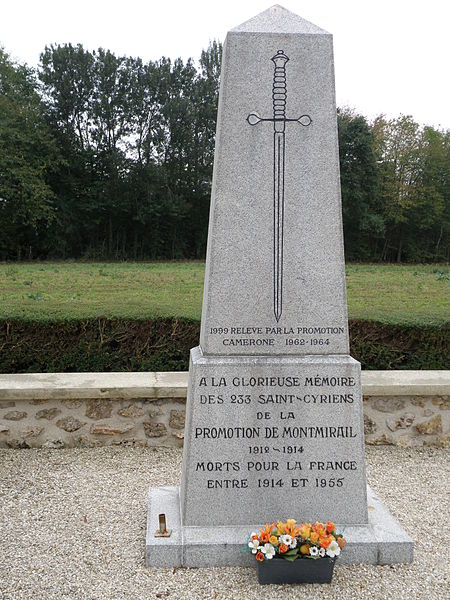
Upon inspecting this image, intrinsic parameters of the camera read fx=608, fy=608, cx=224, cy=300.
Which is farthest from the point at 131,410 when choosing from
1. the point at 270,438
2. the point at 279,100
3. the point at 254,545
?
the point at 279,100

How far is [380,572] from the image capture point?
3.77 metres

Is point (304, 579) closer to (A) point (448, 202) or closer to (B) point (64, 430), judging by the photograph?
(B) point (64, 430)

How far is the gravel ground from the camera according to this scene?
358 cm

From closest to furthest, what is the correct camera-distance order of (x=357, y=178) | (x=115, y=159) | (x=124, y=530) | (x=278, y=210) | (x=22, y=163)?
(x=278, y=210) < (x=124, y=530) < (x=22, y=163) < (x=115, y=159) < (x=357, y=178)

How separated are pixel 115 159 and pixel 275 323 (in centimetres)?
3309

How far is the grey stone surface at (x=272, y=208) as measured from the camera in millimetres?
3863

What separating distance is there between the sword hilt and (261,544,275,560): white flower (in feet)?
8.35

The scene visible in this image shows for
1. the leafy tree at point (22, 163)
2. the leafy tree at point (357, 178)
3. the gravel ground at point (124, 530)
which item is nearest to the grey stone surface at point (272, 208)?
the gravel ground at point (124, 530)

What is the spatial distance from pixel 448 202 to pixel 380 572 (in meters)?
42.3

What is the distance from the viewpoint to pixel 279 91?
12.7 ft

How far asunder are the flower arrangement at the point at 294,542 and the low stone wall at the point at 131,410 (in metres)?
2.52

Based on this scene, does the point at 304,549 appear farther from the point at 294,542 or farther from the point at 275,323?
the point at 275,323

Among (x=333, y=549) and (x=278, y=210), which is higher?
(x=278, y=210)

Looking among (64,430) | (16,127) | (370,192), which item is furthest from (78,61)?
(64,430)
